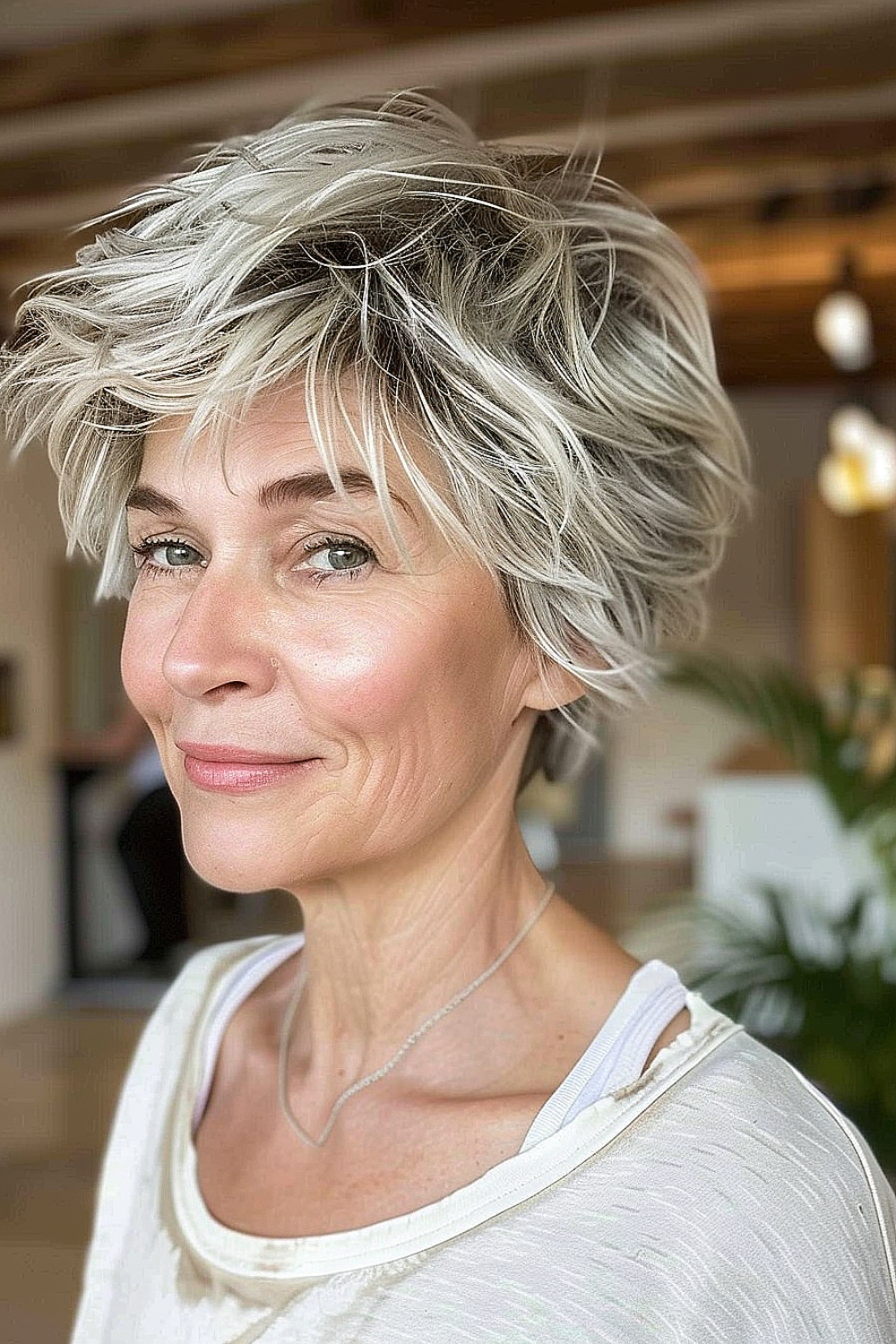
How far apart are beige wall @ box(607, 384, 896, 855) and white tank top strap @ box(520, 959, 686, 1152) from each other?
8.71 metres

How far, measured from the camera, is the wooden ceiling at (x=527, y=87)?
3.43 meters

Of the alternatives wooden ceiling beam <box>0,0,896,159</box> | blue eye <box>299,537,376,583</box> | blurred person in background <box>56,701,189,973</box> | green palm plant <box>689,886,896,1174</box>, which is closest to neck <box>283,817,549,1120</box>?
blue eye <box>299,537,376,583</box>

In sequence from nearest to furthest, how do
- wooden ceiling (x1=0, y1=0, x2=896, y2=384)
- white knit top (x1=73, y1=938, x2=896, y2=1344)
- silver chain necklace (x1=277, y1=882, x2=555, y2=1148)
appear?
white knit top (x1=73, y1=938, x2=896, y2=1344) → silver chain necklace (x1=277, y1=882, x2=555, y2=1148) → wooden ceiling (x1=0, y1=0, x2=896, y2=384)

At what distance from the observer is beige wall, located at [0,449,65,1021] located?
6.00 meters

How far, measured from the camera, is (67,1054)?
531 cm

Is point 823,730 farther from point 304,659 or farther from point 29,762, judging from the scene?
point 29,762

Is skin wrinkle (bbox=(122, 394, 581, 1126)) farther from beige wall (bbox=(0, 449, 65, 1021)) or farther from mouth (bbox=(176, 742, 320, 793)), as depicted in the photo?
beige wall (bbox=(0, 449, 65, 1021))

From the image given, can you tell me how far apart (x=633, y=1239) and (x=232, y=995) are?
519mm

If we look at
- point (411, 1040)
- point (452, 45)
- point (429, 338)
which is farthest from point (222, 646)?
point (452, 45)

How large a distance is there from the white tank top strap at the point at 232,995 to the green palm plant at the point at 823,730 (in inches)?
49.3

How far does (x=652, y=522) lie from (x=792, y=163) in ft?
14.4

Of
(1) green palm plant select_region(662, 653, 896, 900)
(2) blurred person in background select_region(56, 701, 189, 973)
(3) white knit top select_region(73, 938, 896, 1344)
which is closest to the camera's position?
(3) white knit top select_region(73, 938, 896, 1344)

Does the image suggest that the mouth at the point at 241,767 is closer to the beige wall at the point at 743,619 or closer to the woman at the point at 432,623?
the woman at the point at 432,623

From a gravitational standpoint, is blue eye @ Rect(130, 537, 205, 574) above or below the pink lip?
above
